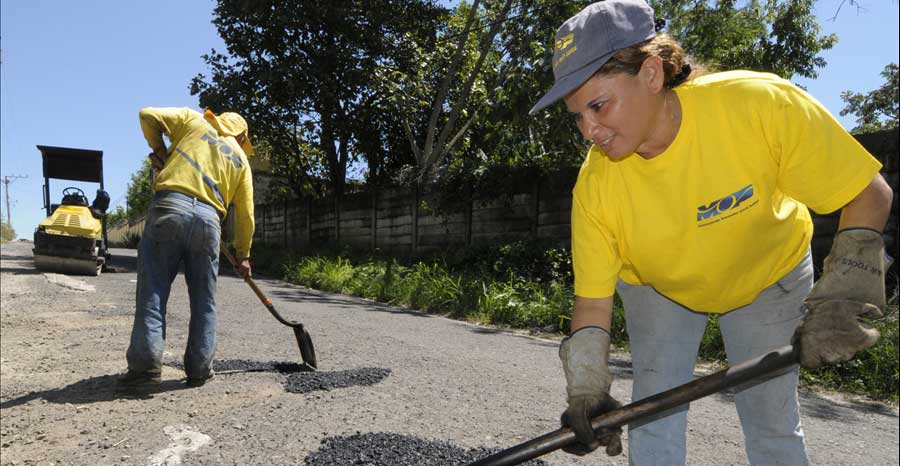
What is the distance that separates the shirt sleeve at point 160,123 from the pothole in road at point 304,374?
1.61 m

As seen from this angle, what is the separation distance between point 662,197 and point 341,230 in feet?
43.7

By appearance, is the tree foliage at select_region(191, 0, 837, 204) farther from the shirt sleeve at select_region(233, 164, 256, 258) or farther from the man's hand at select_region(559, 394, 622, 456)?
the man's hand at select_region(559, 394, 622, 456)

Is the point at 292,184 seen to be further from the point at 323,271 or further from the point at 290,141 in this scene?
the point at 323,271

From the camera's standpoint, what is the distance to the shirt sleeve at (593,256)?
186cm

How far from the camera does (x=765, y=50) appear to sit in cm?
1079

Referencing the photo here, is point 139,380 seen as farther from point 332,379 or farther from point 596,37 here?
point 596,37

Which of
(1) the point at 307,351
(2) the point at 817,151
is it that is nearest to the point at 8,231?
(1) the point at 307,351

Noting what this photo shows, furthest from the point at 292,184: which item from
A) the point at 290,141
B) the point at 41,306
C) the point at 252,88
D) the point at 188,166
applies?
the point at 188,166

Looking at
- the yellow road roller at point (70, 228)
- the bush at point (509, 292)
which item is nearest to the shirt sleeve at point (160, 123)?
the bush at point (509, 292)

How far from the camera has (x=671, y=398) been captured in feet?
5.64

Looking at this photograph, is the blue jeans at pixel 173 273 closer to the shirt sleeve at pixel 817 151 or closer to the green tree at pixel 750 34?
the shirt sleeve at pixel 817 151

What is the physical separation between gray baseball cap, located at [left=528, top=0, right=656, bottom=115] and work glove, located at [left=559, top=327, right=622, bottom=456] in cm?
73

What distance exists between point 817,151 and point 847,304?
0.41 m

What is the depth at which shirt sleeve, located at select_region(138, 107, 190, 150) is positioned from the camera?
3.81 metres
